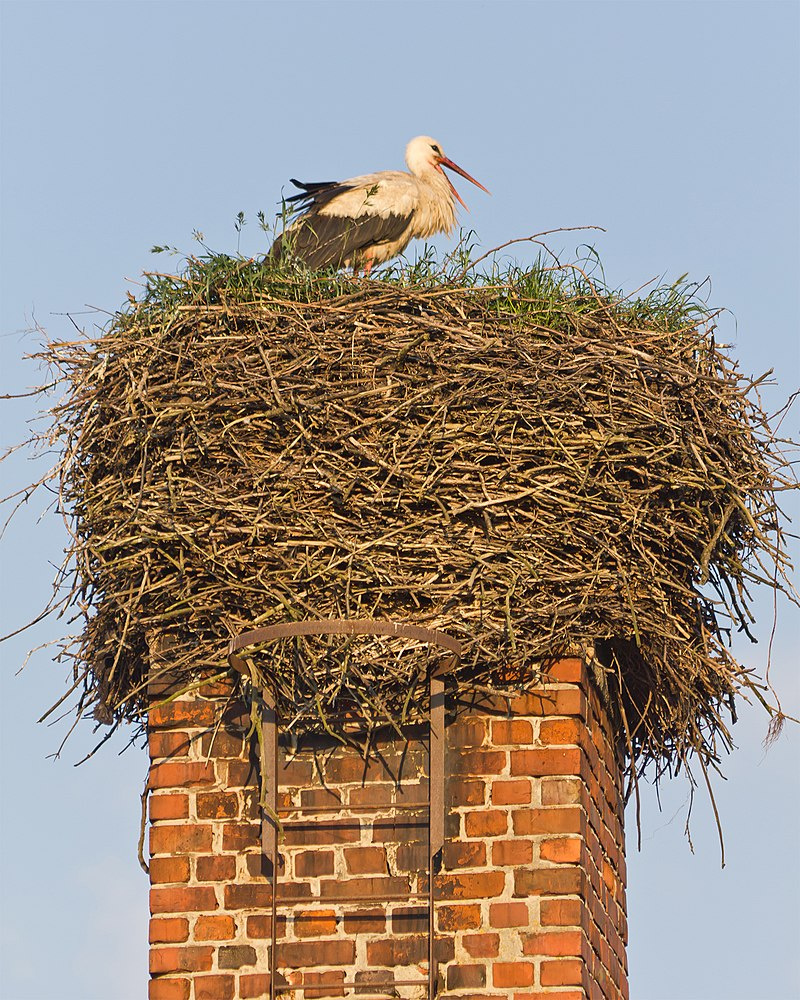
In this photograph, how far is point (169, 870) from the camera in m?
6.38

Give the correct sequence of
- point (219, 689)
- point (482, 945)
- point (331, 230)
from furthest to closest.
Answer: point (331, 230) → point (219, 689) → point (482, 945)

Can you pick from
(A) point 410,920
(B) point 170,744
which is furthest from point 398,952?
(B) point 170,744

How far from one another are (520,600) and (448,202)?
13.5 ft

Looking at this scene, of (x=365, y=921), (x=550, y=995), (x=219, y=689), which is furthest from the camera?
(x=219, y=689)

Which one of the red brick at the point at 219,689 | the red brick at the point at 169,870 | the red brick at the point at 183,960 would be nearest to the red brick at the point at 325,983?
the red brick at the point at 183,960

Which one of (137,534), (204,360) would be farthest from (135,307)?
(137,534)

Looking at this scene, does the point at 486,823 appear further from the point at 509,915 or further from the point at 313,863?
the point at 313,863

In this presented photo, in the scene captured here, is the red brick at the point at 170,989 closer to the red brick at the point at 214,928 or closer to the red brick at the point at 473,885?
the red brick at the point at 214,928

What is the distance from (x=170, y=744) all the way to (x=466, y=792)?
1.11 metres

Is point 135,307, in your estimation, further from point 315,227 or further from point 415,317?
point 315,227

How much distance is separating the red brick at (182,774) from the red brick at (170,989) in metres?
0.69

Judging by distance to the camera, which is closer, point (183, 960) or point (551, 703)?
point (183, 960)

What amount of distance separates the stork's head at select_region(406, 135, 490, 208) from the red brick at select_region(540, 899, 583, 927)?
17.5 feet

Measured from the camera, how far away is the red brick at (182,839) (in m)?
6.40
